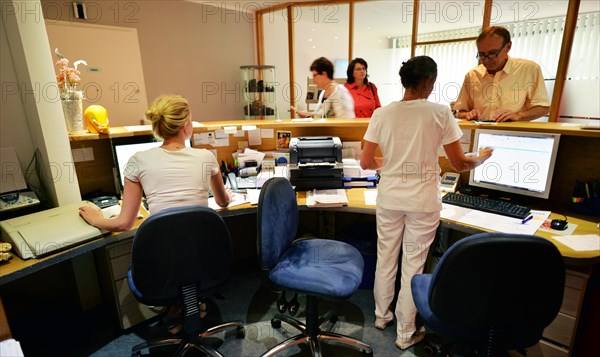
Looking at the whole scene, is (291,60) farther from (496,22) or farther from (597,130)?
(597,130)

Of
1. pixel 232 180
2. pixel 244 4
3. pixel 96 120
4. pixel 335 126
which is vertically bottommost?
pixel 232 180

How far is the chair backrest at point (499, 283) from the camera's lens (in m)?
1.05

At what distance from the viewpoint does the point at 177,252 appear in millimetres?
1375

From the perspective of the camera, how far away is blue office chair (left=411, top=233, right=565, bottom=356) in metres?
1.05

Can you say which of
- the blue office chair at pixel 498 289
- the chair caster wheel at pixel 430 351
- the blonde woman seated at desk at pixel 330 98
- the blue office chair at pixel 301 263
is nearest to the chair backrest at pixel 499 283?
the blue office chair at pixel 498 289

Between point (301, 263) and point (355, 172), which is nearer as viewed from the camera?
point (301, 263)

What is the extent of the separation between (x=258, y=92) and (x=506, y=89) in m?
3.58

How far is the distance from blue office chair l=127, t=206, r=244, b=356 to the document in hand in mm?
683

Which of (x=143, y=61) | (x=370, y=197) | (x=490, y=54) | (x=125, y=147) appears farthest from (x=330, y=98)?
(x=143, y=61)

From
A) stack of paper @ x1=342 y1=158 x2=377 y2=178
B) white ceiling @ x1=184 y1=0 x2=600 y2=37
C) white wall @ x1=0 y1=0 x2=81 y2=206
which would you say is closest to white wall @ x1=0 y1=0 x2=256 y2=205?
white wall @ x1=0 y1=0 x2=81 y2=206

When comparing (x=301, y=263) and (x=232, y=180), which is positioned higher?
(x=232, y=180)

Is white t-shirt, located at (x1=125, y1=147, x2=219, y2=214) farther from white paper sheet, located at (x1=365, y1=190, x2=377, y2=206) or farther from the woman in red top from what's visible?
the woman in red top

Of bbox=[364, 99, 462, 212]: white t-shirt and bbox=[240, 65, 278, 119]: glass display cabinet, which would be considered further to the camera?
bbox=[240, 65, 278, 119]: glass display cabinet

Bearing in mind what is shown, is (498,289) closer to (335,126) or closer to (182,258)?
(182,258)
